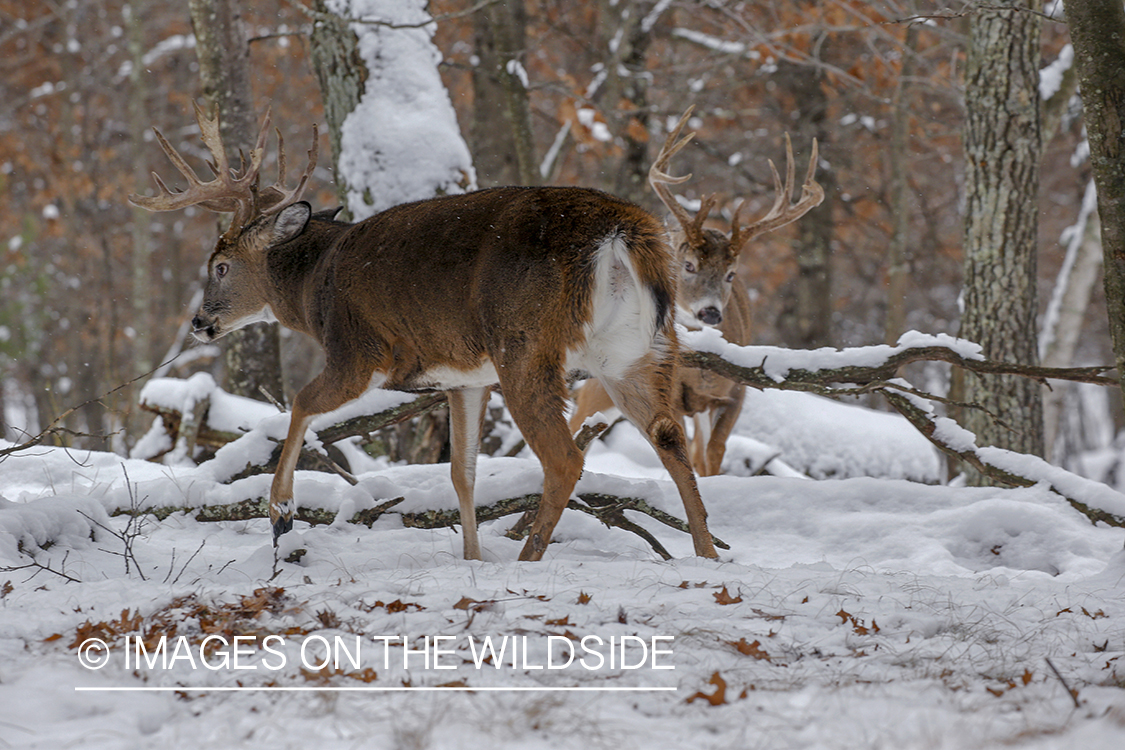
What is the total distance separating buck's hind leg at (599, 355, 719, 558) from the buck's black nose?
9.80 ft

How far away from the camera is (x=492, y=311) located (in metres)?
4.38

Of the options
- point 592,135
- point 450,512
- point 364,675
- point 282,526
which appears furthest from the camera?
point 592,135

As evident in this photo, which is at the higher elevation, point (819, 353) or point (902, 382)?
point (819, 353)

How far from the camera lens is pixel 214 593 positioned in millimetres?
3658

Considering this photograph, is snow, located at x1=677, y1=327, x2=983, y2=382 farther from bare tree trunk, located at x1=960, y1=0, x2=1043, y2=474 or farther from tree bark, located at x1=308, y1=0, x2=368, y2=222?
tree bark, located at x1=308, y1=0, x2=368, y2=222

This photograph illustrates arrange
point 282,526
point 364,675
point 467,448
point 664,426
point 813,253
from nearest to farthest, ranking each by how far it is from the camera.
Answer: point 364,675
point 664,426
point 282,526
point 467,448
point 813,253

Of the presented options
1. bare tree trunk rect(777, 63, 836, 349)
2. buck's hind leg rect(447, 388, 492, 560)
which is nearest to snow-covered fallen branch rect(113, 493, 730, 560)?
buck's hind leg rect(447, 388, 492, 560)

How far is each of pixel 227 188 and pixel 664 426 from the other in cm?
292

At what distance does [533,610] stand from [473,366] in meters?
1.60

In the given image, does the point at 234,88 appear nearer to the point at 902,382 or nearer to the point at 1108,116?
the point at 902,382

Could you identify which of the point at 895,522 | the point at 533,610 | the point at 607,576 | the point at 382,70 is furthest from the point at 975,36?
the point at 533,610

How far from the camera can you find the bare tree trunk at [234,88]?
Answer: 28.6ft

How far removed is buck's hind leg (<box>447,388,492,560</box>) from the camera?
5.01 m

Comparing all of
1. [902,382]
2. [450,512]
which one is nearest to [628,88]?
[902,382]
